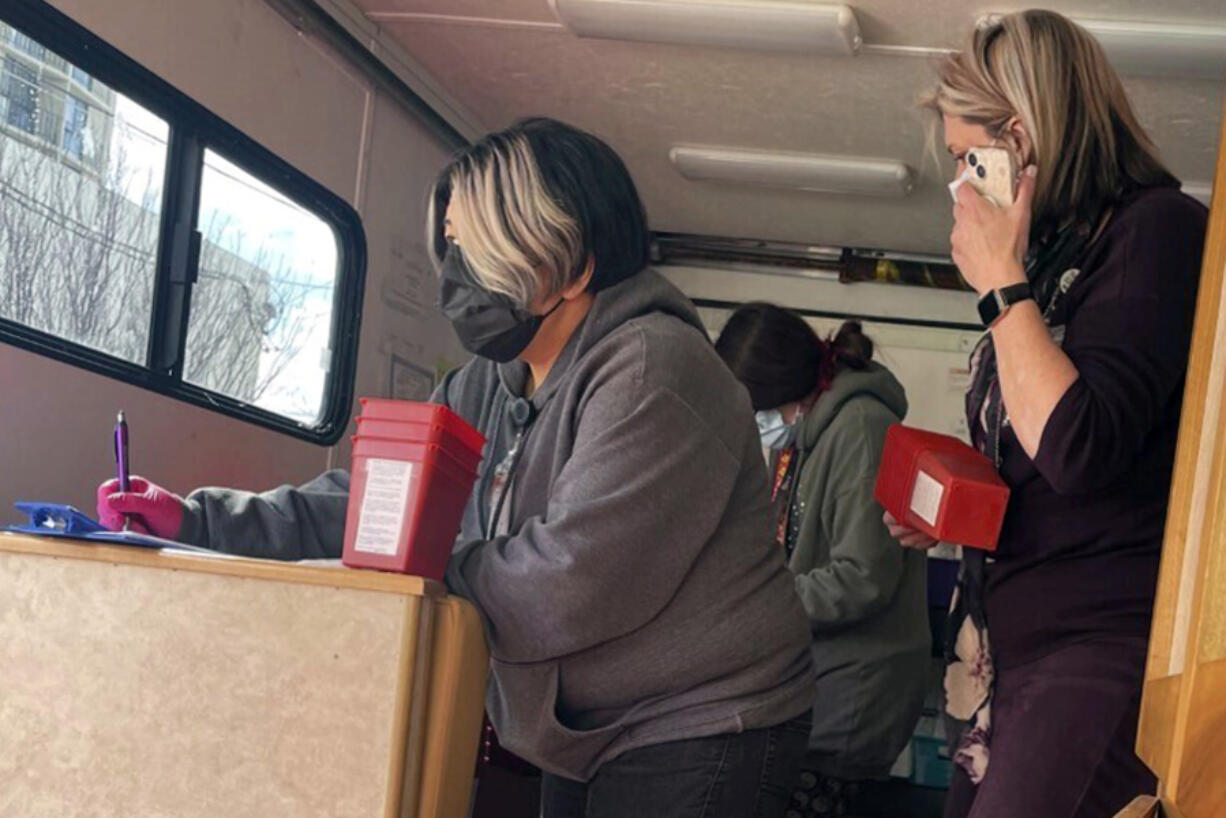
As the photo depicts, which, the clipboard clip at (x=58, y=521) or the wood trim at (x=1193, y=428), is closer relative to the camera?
the wood trim at (x=1193, y=428)

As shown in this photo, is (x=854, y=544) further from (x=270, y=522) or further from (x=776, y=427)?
(x=270, y=522)

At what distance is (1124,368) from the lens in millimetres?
1628

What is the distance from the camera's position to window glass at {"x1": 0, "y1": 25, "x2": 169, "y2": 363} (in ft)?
9.29

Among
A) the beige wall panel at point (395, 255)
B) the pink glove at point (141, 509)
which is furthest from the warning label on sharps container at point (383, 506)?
the beige wall panel at point (395, 255)

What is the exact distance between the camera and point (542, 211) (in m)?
1.95

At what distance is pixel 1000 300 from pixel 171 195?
224 centimetres

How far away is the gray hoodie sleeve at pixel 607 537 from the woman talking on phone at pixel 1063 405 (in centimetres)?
36

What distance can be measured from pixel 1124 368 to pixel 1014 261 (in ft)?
0.67

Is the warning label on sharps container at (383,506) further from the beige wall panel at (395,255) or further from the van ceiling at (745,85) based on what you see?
the beige wall panel at (395,255)

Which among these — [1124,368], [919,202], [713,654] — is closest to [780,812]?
[713,654]

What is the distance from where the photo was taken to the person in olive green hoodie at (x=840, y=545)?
10.8 feet

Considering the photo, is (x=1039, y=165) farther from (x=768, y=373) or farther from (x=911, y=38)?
(x=911, y=38)

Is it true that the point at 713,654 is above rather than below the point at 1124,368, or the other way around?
below

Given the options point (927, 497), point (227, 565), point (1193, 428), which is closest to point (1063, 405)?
point (927, 497)
